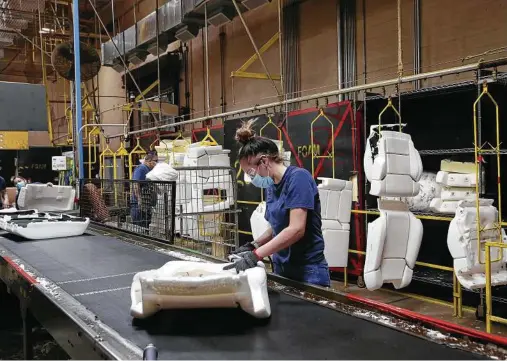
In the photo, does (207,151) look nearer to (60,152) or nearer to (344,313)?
(344,313)

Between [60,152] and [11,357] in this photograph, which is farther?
[60,152]

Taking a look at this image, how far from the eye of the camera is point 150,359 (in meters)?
1.62

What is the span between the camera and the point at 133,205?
498 cm

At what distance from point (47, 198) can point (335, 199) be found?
Result: 4.34m

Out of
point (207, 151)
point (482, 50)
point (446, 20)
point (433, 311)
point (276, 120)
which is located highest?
point (446, 20)

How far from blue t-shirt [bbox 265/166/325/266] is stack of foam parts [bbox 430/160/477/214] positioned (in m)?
2.72

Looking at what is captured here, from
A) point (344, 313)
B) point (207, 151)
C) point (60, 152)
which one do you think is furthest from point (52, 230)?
point (60, 152)

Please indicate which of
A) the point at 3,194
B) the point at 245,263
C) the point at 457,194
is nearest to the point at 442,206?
the point at 457,194

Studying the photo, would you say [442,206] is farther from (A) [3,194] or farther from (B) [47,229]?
(A) [3,194]

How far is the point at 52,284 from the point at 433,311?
419cm

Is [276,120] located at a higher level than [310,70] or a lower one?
lower

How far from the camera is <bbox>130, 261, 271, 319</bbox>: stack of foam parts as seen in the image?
197 cm

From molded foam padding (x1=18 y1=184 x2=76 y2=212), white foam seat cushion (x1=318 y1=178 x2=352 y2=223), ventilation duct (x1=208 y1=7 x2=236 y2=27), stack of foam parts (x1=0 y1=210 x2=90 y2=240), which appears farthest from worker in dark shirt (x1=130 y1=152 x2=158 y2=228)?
ventilation duct (x1=208 y1=7 x2=236 y2=27)

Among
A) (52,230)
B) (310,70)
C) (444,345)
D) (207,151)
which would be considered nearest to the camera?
(444,345)
